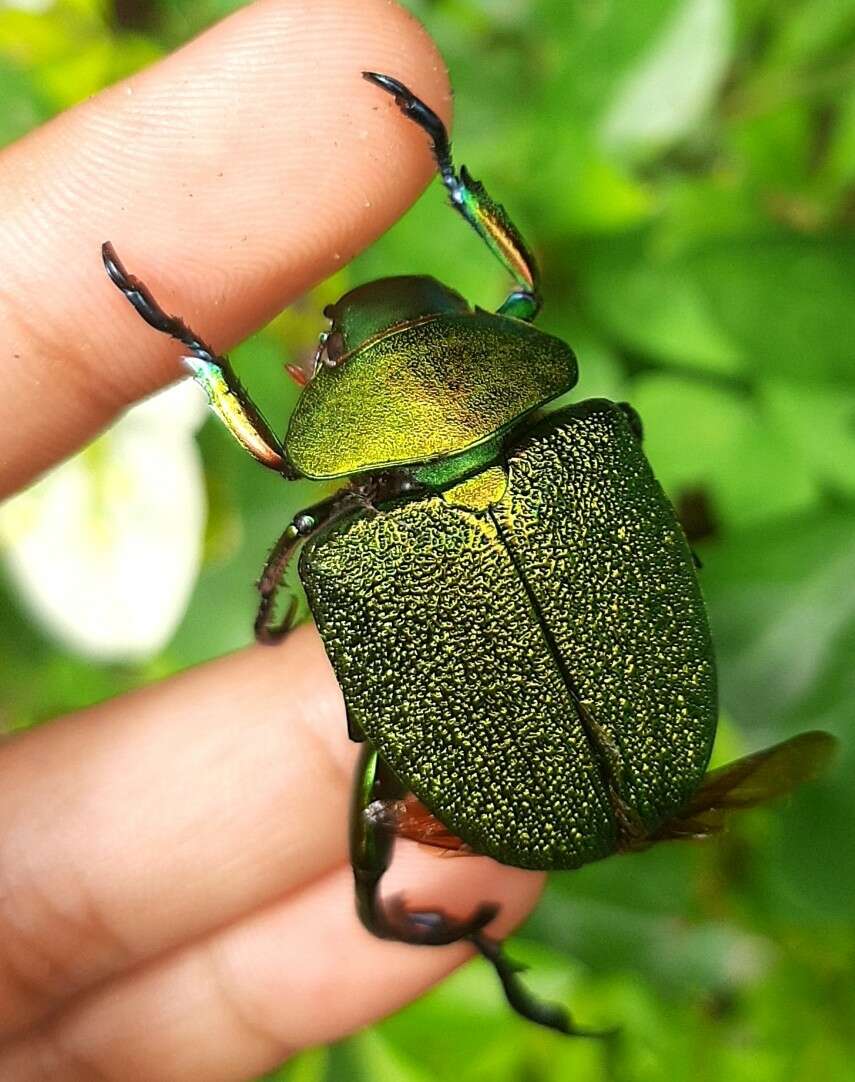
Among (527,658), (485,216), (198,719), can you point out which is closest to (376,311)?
(485,216)

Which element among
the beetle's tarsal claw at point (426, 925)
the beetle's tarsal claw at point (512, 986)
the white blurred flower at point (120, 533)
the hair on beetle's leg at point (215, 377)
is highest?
the hair on beetle's leg at point (215, 377)

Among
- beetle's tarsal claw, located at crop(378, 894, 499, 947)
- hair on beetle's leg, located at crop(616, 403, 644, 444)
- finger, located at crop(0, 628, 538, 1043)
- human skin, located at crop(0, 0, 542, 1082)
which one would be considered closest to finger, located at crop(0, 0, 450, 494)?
human skin, located at crop(0, 0, 542, 1082)

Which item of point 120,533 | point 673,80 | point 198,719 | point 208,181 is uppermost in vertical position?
point 208,181

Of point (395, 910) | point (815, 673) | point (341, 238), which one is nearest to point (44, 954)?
point (395, 910)

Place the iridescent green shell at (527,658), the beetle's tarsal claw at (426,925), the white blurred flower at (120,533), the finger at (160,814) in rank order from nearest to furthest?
the iridescent green shell at (527,658) → the beetle's tarsal claw at (426,925) → the finger at (160,814) → the white blurred flower at (120,533)

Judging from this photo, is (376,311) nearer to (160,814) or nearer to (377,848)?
(377,848)

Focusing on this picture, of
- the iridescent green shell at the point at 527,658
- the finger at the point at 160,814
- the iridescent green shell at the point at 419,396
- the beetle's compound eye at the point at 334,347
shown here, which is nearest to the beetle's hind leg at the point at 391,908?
the iridescent green shell at the point at 527,658

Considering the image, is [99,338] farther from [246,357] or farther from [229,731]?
[229,731]

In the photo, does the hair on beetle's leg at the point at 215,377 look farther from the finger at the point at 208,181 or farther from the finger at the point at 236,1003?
the finger at the point at 236,1003
